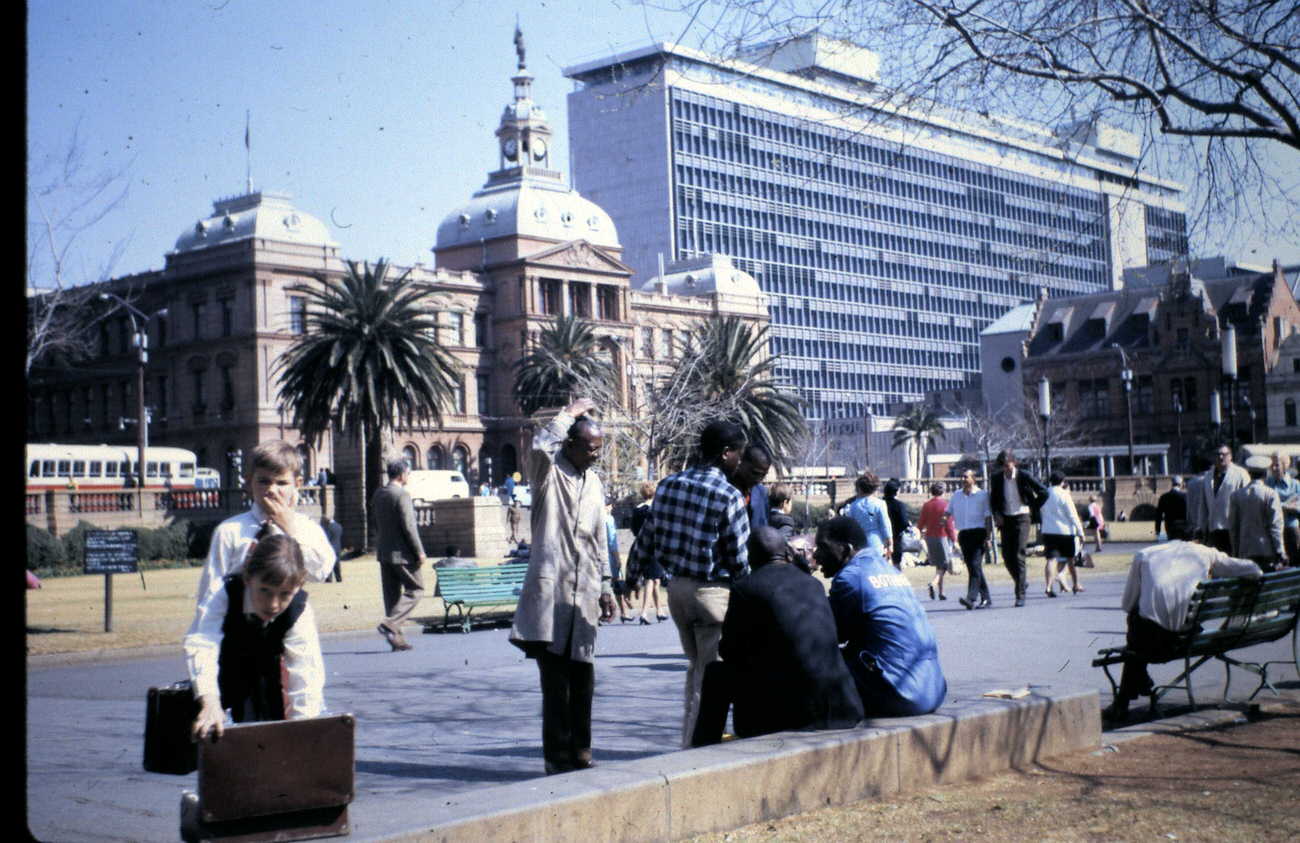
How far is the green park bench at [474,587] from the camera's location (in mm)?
18094

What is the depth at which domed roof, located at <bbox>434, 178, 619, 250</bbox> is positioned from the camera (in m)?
86.3

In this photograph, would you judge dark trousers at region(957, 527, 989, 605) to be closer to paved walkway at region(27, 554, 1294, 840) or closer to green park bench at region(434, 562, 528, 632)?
paved walkway at region(27, 554, 1294, 840)

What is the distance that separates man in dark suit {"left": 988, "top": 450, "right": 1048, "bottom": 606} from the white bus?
42774mm

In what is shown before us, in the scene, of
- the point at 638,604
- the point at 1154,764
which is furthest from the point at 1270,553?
the point at 638,604

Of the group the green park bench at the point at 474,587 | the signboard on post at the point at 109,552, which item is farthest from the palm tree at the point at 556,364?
the signboard on post at the point at 109,552

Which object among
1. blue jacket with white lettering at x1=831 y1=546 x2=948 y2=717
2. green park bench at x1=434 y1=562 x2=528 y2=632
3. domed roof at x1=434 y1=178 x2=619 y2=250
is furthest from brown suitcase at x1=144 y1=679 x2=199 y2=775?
domed roof at x1=434 y1=178 x2=619 y2=250

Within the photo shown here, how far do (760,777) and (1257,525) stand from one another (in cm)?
955

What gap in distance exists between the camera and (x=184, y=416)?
7681 cm

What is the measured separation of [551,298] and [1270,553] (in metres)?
73.4

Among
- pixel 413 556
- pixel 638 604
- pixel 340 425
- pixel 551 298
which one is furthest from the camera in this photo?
pixel 551 298

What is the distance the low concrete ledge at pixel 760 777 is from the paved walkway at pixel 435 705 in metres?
0.27

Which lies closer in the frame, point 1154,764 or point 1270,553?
point 1154,764

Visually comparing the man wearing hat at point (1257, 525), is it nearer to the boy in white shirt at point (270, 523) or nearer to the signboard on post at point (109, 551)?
the boy in white shirt at point (270, 523)

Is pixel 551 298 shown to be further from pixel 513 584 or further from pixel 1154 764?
pixel 1154 764
